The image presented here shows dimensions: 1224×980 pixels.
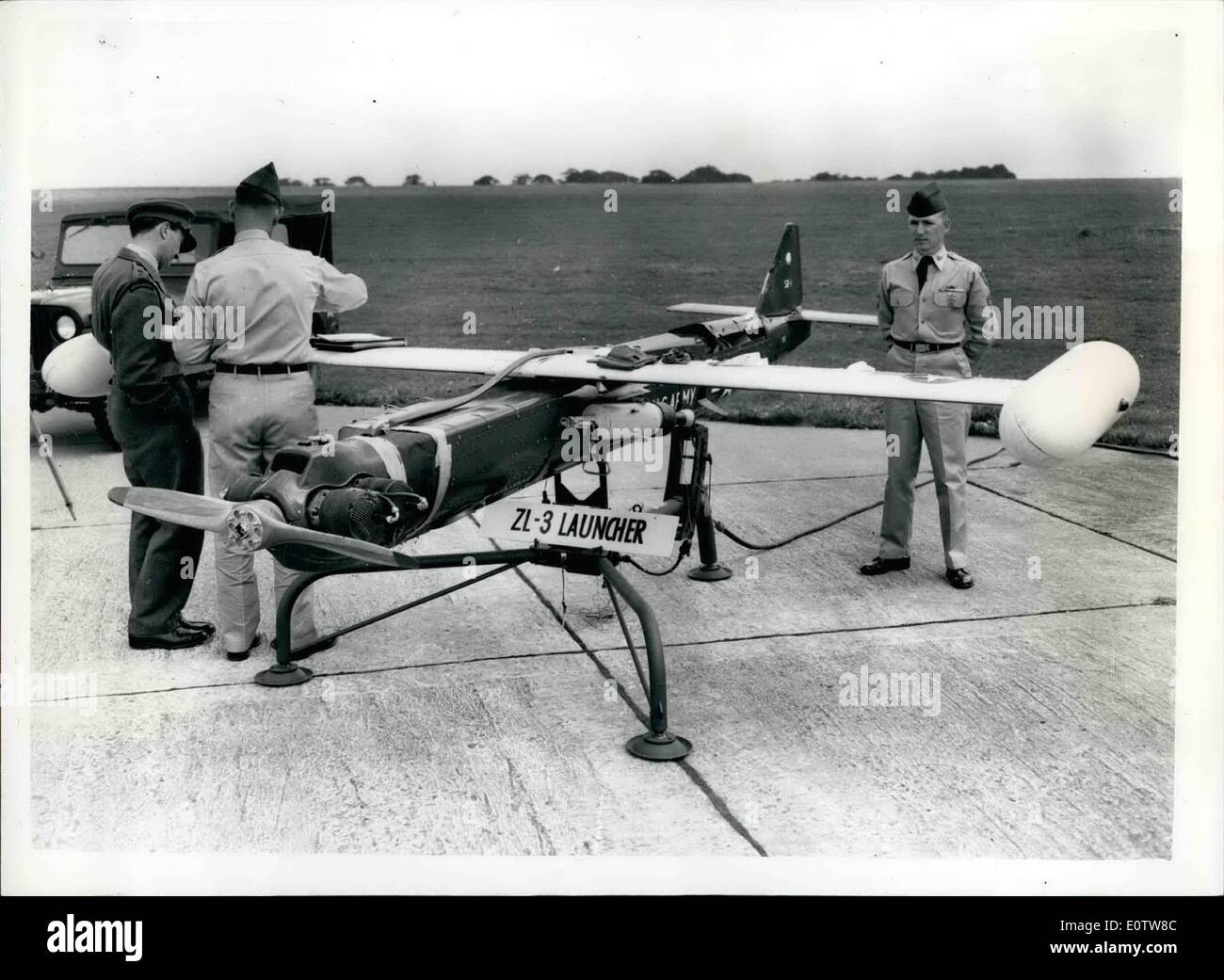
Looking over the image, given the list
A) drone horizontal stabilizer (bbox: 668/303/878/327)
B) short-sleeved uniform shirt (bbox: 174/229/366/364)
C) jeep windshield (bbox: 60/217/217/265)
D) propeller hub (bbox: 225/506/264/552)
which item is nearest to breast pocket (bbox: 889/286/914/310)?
drone horizontal stabilizer (bbox: 668/303/878/327)

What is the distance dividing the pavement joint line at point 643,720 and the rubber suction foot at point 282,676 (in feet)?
3.85

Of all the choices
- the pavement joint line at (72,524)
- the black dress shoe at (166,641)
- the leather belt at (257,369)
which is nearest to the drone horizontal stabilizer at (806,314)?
the leather belt at (257,369)

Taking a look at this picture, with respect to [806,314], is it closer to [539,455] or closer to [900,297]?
[900,297]

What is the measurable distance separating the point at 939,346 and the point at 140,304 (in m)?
3.81

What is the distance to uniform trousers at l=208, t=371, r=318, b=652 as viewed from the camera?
4480mm

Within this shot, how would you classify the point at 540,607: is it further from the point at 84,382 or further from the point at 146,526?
the point at 84,382

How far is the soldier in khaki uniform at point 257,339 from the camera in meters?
4.39

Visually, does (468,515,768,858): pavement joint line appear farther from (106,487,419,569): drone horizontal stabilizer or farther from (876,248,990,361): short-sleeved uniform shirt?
(876,248,990,361): short-sleeved uniform shirt

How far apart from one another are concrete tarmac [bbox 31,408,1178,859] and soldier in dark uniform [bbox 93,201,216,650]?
0.21m

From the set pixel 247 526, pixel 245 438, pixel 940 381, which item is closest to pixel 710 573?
pixel 940 381

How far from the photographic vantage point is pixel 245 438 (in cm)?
454

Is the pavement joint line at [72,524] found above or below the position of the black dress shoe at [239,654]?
above

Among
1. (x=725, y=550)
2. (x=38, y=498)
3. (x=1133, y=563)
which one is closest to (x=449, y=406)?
(x=725, y=550)

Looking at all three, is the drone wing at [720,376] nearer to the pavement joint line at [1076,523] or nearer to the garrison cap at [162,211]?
the garrison cap at [162,211]
